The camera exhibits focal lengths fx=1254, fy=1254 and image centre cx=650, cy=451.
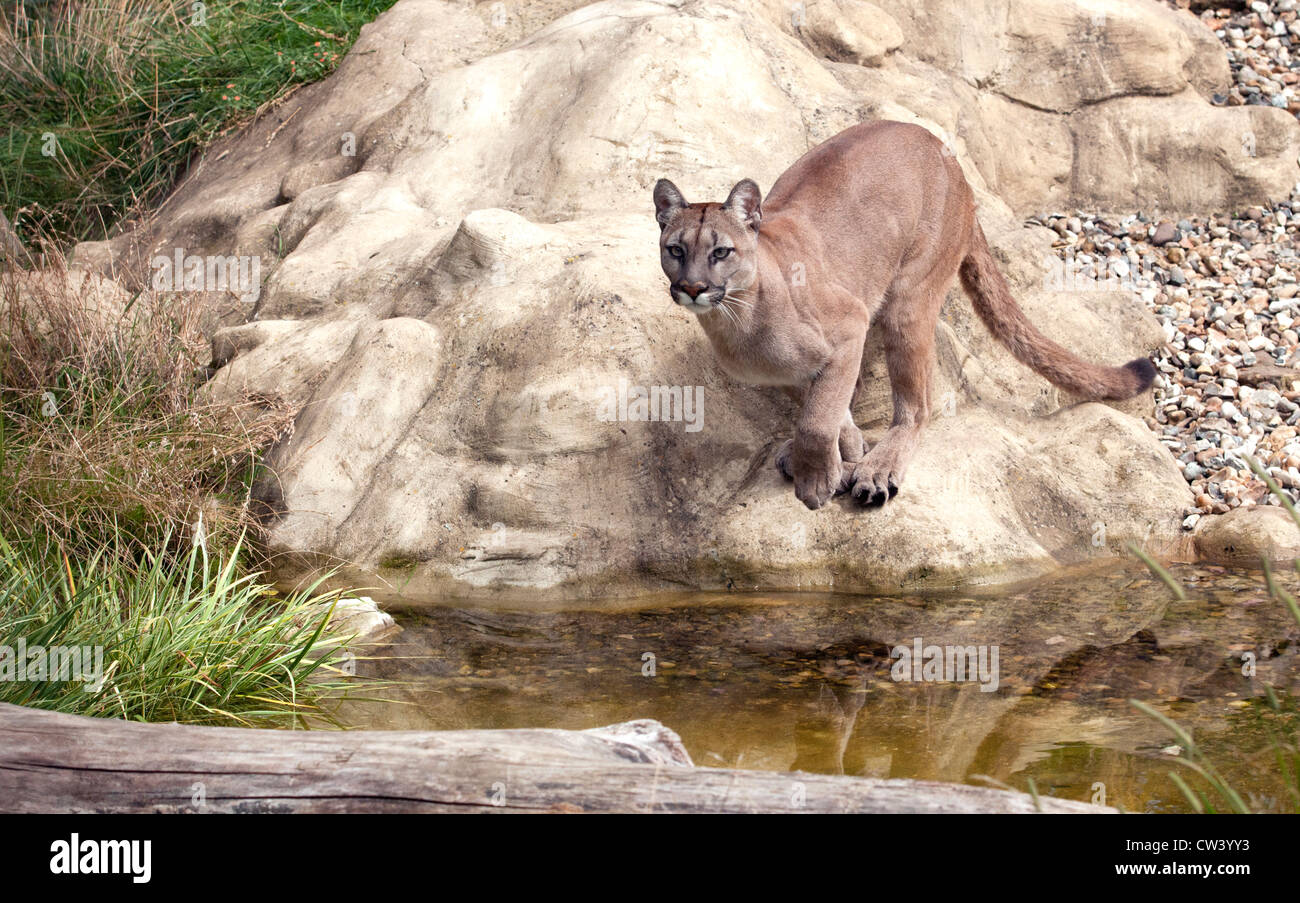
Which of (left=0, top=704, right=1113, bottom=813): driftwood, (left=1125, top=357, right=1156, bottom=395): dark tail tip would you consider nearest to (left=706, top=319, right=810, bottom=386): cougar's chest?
(left=1125, top=357, right=1156, bottom=395): dark tail tip

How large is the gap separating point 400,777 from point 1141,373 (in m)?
5.19

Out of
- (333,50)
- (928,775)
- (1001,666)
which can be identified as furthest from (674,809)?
(333,50)

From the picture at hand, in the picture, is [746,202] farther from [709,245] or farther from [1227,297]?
[1227,297]

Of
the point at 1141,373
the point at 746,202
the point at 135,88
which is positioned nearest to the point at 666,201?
the point at 746,202

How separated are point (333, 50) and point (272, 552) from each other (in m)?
5.54

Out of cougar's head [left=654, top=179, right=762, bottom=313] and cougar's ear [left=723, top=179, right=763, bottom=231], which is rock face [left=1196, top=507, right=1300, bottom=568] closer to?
cougar's head [left=654, top=179, right=762, bottom=313]

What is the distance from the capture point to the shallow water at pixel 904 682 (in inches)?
169

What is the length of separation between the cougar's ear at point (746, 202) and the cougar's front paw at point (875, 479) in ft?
4.28

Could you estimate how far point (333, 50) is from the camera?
10.2m

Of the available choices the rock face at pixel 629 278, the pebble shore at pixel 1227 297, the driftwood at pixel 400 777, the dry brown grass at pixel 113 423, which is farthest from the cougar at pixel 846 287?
the driftwood at pixel 400 777

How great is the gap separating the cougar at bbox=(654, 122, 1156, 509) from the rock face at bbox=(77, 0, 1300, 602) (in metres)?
0.24

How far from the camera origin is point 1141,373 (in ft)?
22.5

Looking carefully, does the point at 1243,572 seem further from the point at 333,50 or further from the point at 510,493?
the point at 333,50

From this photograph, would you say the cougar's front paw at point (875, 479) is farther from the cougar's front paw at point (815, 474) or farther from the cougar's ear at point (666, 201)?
the cougar's ear at point (666, 201)
